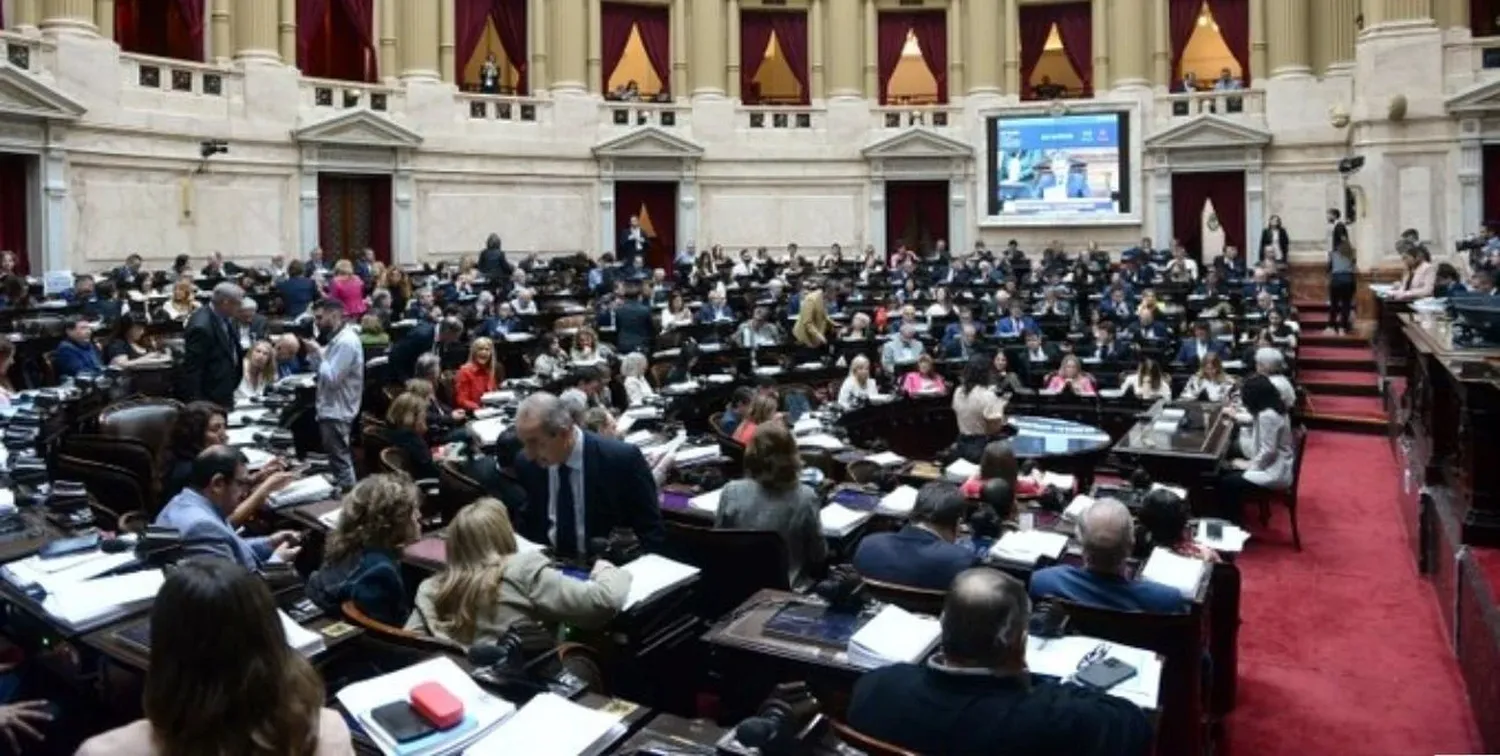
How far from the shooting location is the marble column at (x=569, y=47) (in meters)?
24.0

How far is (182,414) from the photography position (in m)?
5.81

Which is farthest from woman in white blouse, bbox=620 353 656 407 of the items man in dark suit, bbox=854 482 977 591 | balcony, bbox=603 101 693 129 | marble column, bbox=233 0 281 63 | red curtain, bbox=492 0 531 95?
red curtain, bbox=492 0 531 95

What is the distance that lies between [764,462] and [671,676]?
108 centimetres

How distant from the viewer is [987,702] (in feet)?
9.82

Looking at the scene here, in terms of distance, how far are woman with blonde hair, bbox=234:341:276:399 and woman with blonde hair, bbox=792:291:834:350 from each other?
6431 mm

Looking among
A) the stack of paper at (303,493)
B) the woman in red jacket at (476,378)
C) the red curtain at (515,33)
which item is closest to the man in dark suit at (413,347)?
the woman in red jacket at (476,378)

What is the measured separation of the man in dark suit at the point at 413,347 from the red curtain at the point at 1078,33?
→ 19.0 meters

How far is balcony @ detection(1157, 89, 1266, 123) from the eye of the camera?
2334 centimetres

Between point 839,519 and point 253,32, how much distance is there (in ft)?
58.2

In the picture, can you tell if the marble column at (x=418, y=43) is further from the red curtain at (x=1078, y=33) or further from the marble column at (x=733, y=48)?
the red curtain at (x=1078, y=33)

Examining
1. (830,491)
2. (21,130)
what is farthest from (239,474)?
(21,130)

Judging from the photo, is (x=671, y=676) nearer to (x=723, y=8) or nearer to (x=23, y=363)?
(x=23, y=363)

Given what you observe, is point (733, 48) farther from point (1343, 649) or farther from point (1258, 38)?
point (1343, 649)

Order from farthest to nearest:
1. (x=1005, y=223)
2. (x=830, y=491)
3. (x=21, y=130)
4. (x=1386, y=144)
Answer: (x=1005, y=223) < (x=1386, y=144) < (x=21, y=130) < (x=830, y=491)
